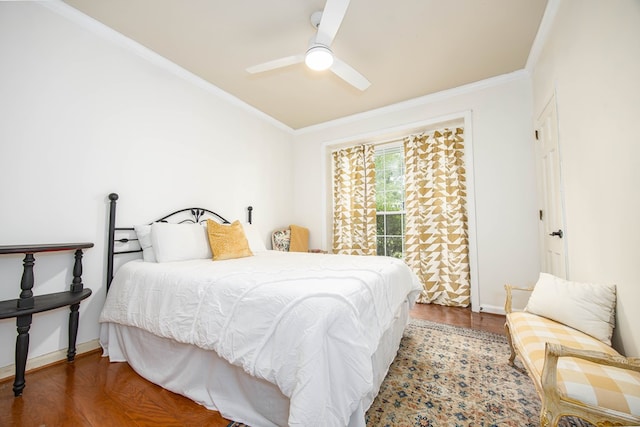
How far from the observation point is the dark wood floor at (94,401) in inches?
52.8

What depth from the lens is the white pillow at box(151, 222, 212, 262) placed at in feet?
7.16

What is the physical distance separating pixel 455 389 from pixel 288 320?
1.23 m

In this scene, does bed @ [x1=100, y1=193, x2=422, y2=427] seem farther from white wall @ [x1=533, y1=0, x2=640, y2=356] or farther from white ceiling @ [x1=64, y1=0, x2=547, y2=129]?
white ceiling @ [x1=64, y1=0, x2=547, y2=129]

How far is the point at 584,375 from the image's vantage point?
104 centimetres

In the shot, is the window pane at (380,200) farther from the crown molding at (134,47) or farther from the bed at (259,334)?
the crown molding at (134,47)

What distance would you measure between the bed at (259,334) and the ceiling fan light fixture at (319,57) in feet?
5.24

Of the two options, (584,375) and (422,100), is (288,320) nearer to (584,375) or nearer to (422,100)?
(584,375)

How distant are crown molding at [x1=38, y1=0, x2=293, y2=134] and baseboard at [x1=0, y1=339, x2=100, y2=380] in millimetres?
2550

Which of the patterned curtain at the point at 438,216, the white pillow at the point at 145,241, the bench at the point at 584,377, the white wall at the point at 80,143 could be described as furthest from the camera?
the patterned curtain at the point at 438,216

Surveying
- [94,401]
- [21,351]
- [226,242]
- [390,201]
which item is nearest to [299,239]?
[390,201]

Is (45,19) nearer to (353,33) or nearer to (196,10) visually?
(196,10)

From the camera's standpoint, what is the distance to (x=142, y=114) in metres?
2.47

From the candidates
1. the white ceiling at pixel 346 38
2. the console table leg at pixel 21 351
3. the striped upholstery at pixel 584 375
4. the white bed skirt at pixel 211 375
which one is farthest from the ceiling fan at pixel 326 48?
the console table leg at pixel 21 351

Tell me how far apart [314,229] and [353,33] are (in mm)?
2758
